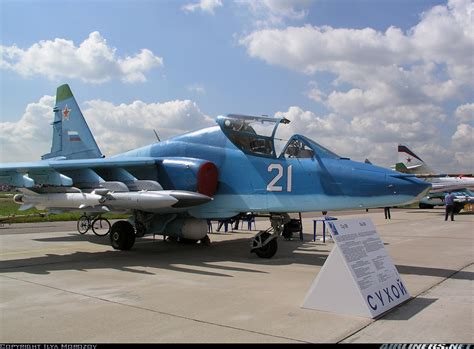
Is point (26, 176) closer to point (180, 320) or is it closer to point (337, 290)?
point (180, 320)

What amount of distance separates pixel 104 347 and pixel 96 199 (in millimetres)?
5663

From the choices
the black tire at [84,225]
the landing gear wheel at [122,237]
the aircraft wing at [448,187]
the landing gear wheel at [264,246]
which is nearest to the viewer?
the landing gear wheel at [264,246]

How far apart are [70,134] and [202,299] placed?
10.3m

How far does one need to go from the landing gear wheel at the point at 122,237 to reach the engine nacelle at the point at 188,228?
3.52 ft

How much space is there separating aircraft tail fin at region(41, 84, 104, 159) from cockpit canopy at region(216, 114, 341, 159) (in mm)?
6213

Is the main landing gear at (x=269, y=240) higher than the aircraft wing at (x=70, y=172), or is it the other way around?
the aircraft wing at (x=70, y=172)

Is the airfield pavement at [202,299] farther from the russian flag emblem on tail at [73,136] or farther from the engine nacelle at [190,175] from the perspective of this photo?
the russian flag emblem on tail at [73,136]

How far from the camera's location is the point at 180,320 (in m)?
4.88

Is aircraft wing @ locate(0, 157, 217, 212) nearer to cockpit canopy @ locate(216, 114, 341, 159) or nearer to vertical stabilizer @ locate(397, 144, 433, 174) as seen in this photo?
cockpit canopy @ locate(216, 114, 341, 159)

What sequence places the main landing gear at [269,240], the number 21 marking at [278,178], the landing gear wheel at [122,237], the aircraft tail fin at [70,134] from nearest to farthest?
the number 21 marking at [278,178] < the main landing gear at [269,240] < the landing gear wheel at [122,237] < the aircraft tail fin at [70,134]

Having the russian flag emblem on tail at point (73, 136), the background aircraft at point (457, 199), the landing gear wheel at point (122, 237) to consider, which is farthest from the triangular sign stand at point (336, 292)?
the background aircraft at point (457, 199)

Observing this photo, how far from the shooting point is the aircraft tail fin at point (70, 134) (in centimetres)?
1427

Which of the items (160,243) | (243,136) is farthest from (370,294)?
(160,243)

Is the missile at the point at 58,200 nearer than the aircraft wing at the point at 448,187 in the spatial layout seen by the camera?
Yes
